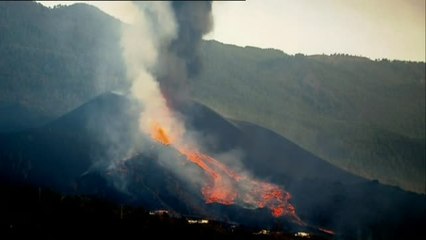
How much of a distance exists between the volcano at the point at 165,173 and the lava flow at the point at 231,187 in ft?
5.95

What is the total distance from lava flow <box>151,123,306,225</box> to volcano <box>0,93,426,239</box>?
5.95ft

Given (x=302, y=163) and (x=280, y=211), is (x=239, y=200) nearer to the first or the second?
(x=280, y=211)

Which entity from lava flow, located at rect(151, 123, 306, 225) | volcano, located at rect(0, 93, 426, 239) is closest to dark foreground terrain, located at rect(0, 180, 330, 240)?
volcano, located at rect(0, 93, 426, 239)

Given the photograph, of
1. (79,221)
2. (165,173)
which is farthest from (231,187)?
(79,221)

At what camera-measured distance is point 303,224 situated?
121688mm

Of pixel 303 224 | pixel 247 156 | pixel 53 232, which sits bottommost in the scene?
pixel 53 232

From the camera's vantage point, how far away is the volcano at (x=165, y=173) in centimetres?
11550

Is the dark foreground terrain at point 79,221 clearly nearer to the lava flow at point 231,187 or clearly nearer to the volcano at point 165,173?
the volcano at point 165,173

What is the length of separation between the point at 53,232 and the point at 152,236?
37.7 ft

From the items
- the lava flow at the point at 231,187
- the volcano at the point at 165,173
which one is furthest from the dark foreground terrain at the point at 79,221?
the lava flow at the point at 231,187

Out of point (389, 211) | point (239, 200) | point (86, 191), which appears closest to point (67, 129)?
point (86, 191)

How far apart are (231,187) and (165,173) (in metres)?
14.3

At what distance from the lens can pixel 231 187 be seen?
127938mm

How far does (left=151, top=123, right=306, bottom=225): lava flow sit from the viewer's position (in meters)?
123
